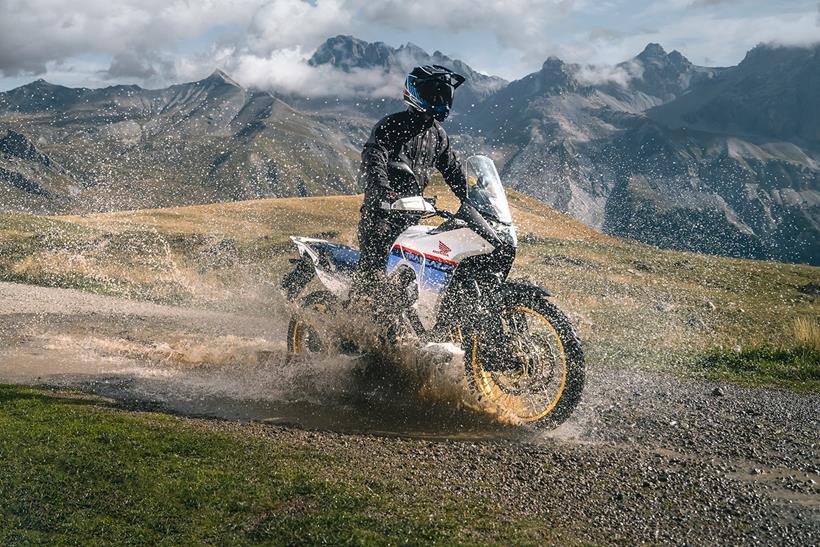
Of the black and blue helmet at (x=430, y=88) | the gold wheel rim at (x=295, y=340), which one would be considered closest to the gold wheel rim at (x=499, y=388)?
the black and blue helmet at (x=430, y=88)

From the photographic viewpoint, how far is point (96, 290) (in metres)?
21.1

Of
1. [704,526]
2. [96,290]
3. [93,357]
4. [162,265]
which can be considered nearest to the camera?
[704,526]

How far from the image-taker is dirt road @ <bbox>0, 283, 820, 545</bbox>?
19.2 feet

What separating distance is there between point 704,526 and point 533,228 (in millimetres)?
52505

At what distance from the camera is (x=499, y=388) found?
28.7 feet

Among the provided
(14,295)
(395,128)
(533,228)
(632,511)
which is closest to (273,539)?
(632,511)

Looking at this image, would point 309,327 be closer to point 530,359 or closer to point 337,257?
point 337,257

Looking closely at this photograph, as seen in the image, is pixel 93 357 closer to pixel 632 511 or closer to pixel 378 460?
pixel 378 460

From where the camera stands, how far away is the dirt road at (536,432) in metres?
5.86

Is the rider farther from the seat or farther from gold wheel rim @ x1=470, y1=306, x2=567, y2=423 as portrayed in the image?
gold wheel rim @ x1=470, y1=306, x2=567, y2=423

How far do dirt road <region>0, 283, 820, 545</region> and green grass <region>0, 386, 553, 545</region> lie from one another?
1.49ft

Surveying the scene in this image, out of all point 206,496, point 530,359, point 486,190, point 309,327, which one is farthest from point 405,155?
point 206,496

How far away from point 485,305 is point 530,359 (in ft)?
2.86

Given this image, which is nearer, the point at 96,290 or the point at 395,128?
the point at 395,128
